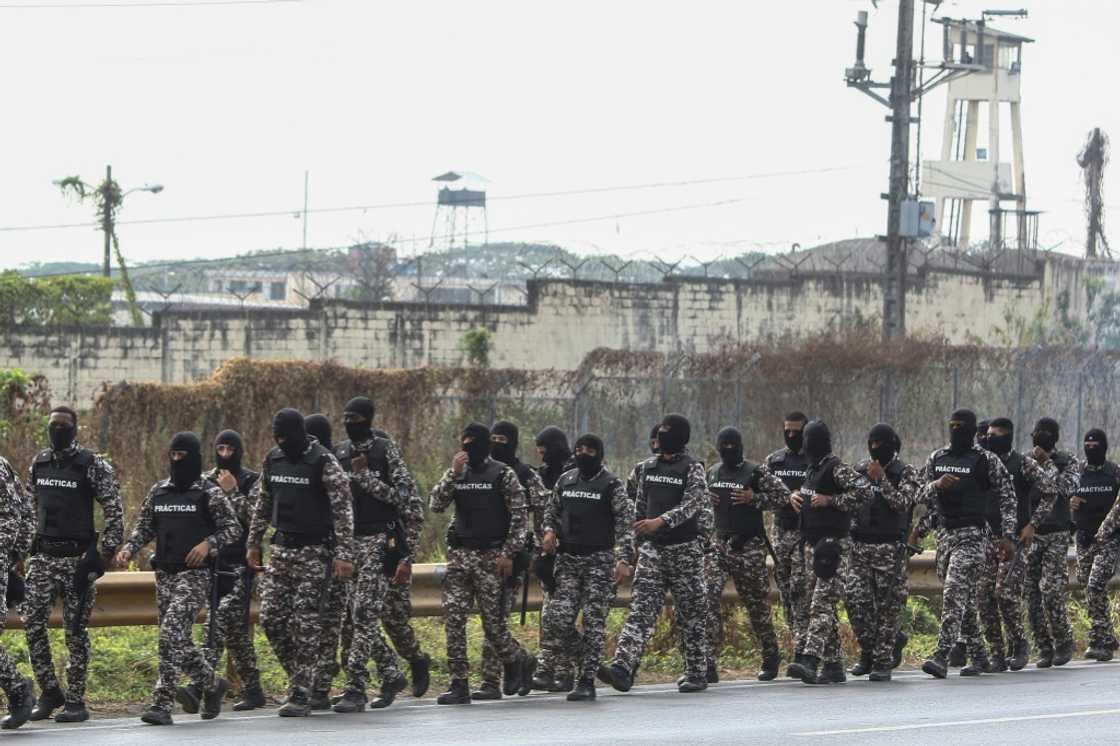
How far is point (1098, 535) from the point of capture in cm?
1762

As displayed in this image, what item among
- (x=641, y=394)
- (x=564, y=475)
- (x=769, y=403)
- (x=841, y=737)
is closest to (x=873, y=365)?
(x=769, y=403)

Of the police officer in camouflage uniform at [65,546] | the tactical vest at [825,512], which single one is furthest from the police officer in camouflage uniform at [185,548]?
the tactical vest at [825,512]

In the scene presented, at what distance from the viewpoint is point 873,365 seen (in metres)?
32.6

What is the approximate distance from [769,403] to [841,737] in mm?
20604

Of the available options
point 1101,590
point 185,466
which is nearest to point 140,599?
point 185,466

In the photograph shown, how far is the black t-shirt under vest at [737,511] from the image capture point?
15953 millimetres

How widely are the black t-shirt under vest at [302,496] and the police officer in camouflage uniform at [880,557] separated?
4.54 m

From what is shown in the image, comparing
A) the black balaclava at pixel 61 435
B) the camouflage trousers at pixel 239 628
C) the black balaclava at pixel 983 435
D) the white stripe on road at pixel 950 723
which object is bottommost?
the white stripe on road at pixel 950 723

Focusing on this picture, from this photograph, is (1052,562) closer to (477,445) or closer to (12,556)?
(477,445)

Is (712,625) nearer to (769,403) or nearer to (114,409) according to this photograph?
(114,409)

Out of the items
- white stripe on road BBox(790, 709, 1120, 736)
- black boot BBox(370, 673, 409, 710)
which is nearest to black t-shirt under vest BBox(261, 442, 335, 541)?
black boot BBox(370, 673, 409, 710)

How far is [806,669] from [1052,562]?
10.4 feet

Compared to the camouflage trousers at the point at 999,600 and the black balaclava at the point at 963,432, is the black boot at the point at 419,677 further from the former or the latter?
the camouflage trousers at the point at 999,600

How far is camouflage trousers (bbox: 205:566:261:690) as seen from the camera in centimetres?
1359
